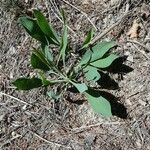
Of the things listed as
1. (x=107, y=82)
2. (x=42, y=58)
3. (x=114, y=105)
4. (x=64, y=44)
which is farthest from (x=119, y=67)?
(x=42, y=58)

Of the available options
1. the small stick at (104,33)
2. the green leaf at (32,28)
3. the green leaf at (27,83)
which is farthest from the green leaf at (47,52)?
the small stick at (104,33)

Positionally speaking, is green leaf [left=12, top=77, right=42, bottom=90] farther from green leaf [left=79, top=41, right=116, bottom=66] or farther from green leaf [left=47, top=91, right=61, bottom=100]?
green leaf [left=79, top=41, right=116, bottom=66]

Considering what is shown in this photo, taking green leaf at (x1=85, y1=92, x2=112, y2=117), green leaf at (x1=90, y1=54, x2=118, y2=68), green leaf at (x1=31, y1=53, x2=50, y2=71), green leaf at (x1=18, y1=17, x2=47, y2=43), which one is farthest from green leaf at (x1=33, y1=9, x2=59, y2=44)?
green leaf at (x1=85, y1=92, x2=112, y2=117)

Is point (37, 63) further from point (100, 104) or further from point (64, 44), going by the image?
point (100, 104)

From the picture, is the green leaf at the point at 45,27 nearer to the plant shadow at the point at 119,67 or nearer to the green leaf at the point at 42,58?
the green leaf at the point at 42,58

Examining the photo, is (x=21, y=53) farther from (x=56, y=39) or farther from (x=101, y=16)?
(x=101, y=16)

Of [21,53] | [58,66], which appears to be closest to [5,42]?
[21,53]
